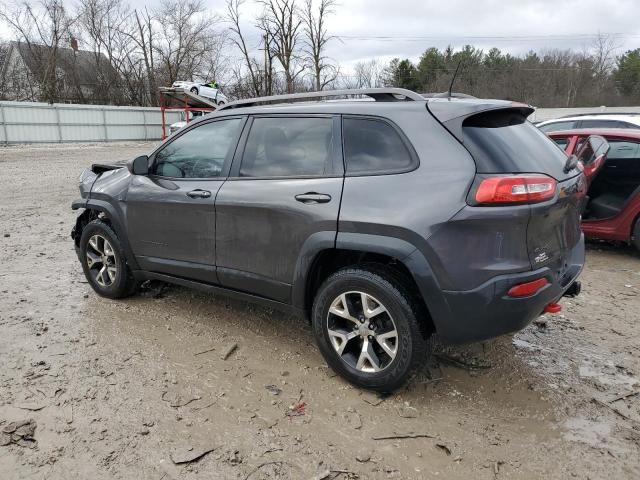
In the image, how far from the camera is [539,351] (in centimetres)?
373

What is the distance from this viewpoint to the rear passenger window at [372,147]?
294cm

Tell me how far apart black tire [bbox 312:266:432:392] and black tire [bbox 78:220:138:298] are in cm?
215

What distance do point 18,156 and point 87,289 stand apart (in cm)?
1892

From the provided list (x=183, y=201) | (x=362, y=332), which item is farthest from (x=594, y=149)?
(x=183, y=201)

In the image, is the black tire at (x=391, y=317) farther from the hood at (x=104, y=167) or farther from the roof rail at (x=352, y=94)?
the hood at (x=104, y=167)

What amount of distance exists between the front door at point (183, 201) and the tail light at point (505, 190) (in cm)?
187

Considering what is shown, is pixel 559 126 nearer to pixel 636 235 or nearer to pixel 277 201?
pixel 636 235

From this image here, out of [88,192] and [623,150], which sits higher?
[623,150]

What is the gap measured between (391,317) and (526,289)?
0.75 metres

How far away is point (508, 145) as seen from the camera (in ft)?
9.34

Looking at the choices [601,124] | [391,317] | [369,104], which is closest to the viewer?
[391,317]

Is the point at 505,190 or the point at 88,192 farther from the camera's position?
the point at 88,192

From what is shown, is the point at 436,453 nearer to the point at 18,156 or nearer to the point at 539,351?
the point at 539,351

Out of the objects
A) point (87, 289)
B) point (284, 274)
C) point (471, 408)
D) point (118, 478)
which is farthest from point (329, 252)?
point (87, 289)
